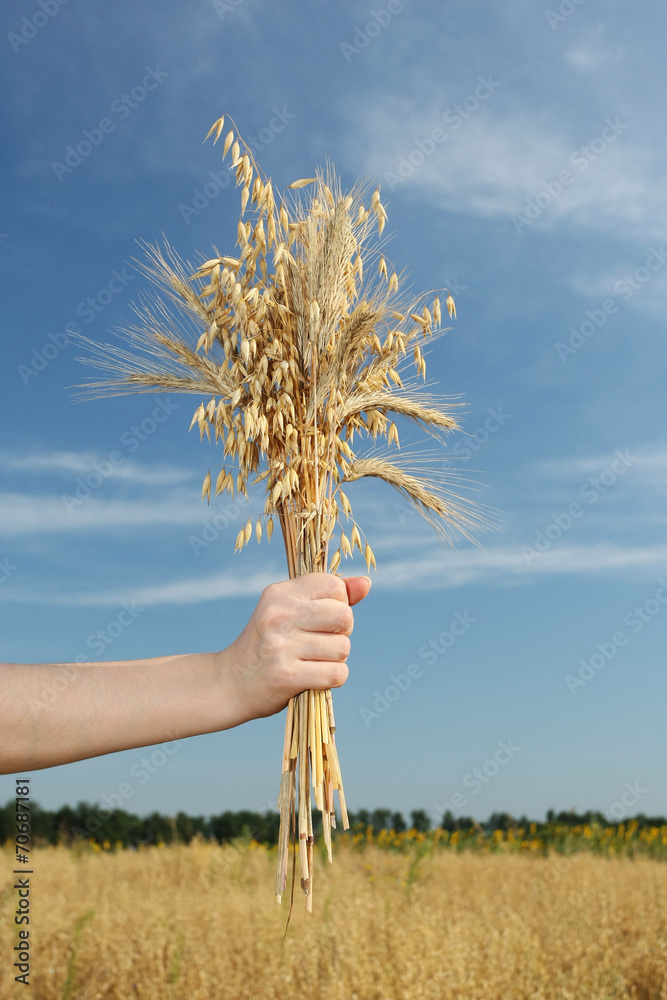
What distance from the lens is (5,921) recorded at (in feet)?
15.0

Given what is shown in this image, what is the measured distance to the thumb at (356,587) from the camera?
6.73ft

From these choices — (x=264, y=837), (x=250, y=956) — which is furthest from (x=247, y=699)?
(x=264, y=837)

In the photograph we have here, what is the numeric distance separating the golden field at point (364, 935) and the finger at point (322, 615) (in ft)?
8.38

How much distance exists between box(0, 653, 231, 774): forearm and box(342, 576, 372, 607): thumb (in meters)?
0.42

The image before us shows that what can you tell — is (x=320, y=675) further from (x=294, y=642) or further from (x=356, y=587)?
(x=356, y=587)

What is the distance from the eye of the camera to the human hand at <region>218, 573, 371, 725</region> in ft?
6.28

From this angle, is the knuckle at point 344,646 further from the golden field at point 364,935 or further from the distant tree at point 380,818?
the distant tree at point 380,818

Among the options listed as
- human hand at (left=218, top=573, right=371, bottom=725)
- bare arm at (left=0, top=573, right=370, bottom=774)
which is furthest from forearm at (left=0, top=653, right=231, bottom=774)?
human hand at (left=218, top=573, right=371, bottom=725)

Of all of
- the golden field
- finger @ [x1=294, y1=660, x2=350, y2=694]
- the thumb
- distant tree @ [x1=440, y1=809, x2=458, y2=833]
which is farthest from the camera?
distant tree @ [x1=440, y1=809, x2=458, y2=833]

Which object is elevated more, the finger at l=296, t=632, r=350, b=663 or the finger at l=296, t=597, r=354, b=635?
the finger at l=296, t=597, r=354, b=635

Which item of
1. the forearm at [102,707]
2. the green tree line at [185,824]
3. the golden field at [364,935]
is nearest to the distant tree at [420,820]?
the green tree line at [185,824]

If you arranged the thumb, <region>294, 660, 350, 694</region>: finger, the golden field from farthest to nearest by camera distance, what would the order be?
the golden field
the thumb
<region>294, 660, 350, 694</region>: finger

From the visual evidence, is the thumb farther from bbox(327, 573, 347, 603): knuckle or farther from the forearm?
the forearm

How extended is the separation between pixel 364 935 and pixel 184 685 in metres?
2.83
